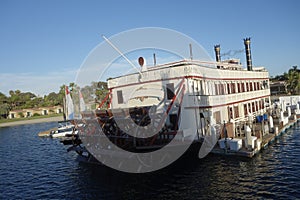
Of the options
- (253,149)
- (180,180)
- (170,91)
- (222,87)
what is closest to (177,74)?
(170,91)

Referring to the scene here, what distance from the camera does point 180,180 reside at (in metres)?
15.1

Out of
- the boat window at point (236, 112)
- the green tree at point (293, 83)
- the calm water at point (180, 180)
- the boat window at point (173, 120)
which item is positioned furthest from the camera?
the green tree at point (293, 83)

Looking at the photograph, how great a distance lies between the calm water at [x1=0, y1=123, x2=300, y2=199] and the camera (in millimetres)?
13172

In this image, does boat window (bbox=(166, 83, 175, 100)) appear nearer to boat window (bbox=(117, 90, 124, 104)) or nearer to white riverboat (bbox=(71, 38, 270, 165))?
white riverboat (bbox=(71, 38, 270, 165))

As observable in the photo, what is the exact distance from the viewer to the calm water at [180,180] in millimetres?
13172

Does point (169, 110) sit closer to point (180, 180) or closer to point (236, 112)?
point (180, 180)

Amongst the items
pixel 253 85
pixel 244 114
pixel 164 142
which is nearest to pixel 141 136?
pixel 164 142

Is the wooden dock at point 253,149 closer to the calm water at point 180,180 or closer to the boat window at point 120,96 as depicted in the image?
the calm water at point 180,180

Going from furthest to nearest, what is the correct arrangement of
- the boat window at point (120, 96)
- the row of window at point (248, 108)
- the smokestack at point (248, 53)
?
the smokestack at point (248, 53)
the row of window at point (248, 108)
the boat window at point (120, 96)

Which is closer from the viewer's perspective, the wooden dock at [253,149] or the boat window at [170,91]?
the wooden dock at [253,149]

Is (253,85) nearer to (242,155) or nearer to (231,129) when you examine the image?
(231,129)

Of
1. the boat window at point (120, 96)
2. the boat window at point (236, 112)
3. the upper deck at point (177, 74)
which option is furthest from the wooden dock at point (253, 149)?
the boat window at point (120, 96)

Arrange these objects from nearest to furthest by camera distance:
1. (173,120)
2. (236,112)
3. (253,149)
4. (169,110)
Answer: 1. (169,110)
2. (253,149)
3. (173,120)
4. (236,112)

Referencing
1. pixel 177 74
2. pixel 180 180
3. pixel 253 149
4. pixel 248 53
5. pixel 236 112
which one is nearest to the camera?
pixel 180 180
